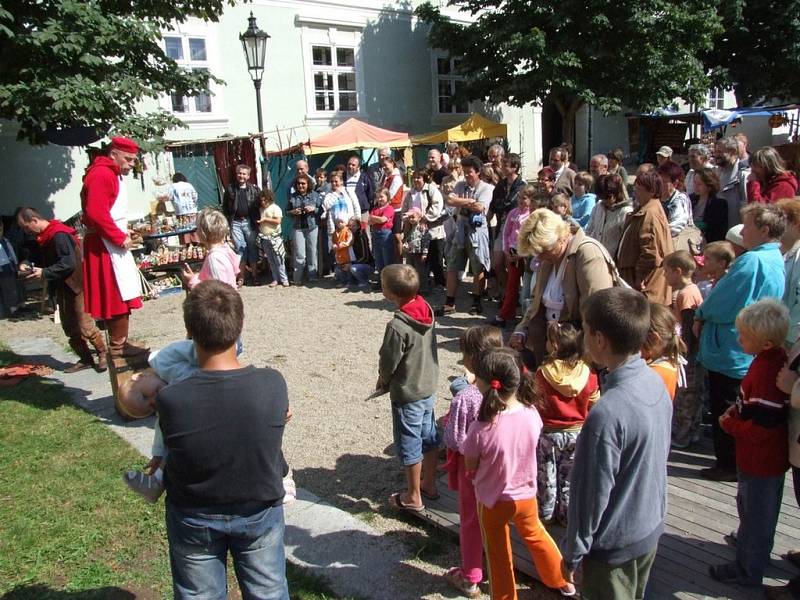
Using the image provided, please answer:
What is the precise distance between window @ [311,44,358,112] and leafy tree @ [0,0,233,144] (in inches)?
310

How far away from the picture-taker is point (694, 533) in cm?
356

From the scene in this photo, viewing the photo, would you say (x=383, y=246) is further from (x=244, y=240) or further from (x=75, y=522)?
(x=75, y=522)

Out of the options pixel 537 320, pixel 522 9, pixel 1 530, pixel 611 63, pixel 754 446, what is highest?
pixel 522 9

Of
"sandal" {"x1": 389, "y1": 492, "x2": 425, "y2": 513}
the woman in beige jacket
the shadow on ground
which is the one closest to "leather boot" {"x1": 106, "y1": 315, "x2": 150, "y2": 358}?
the shadow on ground

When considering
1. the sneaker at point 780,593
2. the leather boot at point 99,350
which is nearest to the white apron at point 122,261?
the leather boot at point 99,350

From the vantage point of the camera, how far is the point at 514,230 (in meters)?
7.48

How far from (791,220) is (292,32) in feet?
49.0

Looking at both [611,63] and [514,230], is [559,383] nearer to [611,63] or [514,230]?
[514,230]

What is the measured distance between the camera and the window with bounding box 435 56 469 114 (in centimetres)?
2079

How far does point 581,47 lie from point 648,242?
16.0 meters

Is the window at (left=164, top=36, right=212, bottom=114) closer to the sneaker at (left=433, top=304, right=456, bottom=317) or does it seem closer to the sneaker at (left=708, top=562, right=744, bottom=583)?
the sneaker at (left=433, top=304, right=456, bottom=317)

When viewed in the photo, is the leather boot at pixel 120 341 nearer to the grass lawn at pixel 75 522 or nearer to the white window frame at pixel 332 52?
the grass lawn at pixel 75 522

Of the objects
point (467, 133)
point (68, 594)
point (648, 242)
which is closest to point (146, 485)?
point (68, 594)

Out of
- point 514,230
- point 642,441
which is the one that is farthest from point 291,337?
point 642,441
